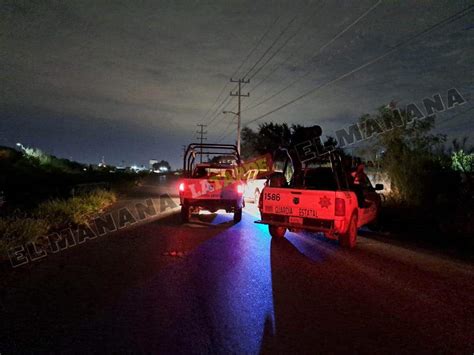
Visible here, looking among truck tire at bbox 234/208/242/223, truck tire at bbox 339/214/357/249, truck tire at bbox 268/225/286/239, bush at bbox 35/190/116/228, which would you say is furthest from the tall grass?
truck tire at bbox 339/214/357/249

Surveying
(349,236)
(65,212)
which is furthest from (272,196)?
(65,212)

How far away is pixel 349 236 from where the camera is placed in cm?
876

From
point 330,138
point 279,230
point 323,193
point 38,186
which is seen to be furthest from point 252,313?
point 330,138

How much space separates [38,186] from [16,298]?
748 inches

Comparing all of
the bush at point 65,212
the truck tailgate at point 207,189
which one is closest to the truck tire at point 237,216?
the truck tailgate at point 207,189

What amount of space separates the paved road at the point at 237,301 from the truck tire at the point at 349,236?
34cm

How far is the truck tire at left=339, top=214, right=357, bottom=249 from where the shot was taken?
344 inches

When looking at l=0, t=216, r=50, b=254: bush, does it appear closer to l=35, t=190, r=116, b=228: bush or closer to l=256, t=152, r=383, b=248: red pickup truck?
l=35, t=190, r=116, b=228: bush

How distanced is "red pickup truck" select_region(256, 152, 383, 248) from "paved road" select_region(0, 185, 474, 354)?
0.56 m

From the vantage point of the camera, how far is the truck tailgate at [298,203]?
8.41 meters

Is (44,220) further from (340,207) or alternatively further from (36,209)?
(340,207)

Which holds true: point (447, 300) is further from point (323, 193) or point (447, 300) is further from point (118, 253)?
point (118, 253)

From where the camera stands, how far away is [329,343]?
390 centimetres

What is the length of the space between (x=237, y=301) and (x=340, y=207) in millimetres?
4009
